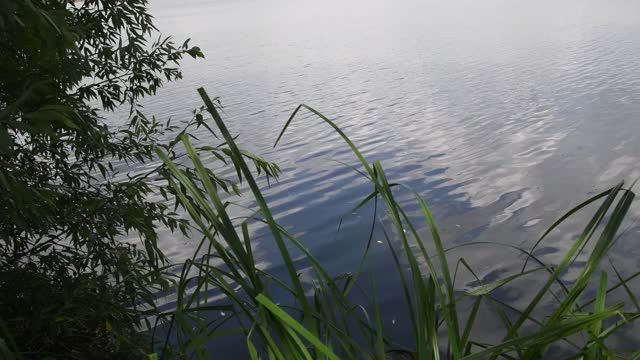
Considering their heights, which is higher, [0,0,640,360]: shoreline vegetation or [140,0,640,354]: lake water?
[0,0,640,360]: shoreline vegetation

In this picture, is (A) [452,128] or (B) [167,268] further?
(A) [452,128]

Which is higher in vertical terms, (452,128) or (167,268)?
(167,268)

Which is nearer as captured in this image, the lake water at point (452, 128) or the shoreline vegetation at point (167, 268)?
the shoreline vegetation at point (167, 268)

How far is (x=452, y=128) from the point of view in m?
10.4

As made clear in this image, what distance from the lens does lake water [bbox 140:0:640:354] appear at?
5.90 metres

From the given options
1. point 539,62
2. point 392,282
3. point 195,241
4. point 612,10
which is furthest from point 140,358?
point 612,10

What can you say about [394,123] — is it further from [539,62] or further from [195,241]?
[539,62]

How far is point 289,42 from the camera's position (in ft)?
102

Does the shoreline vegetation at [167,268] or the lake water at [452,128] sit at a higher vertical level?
the shoreline vegetation at [167,268]

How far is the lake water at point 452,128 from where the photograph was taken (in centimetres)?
590

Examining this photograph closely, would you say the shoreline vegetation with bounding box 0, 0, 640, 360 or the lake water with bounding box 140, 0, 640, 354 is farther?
the lake water with bounding box 140, 0, 640, 354

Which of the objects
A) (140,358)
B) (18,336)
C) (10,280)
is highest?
(10,280)

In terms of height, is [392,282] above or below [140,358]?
below

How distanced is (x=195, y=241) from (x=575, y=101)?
8.81 metres
